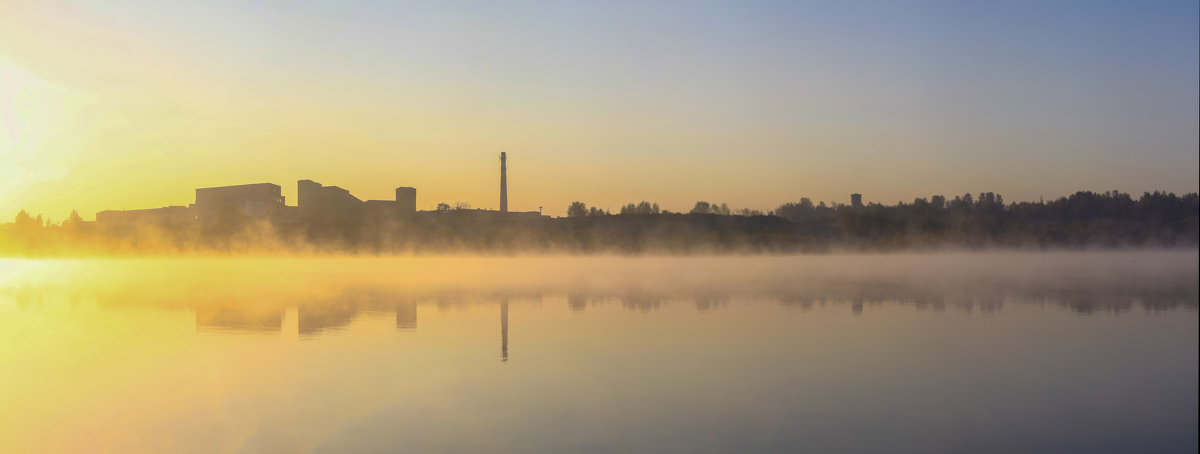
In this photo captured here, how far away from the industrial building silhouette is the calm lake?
336ft

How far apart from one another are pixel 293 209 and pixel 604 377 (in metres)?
131

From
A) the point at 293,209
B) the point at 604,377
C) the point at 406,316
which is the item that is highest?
the point at 293,209

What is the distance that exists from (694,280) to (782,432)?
41183 millimetres

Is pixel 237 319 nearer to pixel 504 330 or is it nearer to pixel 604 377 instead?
pixel 504 330

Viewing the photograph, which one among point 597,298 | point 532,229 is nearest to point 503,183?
point 532,229

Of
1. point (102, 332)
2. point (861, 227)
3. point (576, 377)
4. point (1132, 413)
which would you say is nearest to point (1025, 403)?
point (1132, 413)

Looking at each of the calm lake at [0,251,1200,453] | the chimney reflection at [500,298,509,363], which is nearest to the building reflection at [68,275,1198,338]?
the chimney reflection at [500,298,509,363]

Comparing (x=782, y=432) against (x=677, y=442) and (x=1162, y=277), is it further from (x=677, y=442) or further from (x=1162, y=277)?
(x=1162, y=277)

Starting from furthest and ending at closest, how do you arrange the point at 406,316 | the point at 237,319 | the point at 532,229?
the point at 532,229 < the point at 406,316 < the point at 237,319

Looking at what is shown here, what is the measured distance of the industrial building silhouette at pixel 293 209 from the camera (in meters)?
136

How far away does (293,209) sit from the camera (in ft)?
460

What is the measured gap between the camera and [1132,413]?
14.9m

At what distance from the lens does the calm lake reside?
13.4 metres

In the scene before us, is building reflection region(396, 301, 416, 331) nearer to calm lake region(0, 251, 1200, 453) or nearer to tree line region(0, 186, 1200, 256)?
calm lake region(0, 251, 1200, 453)
